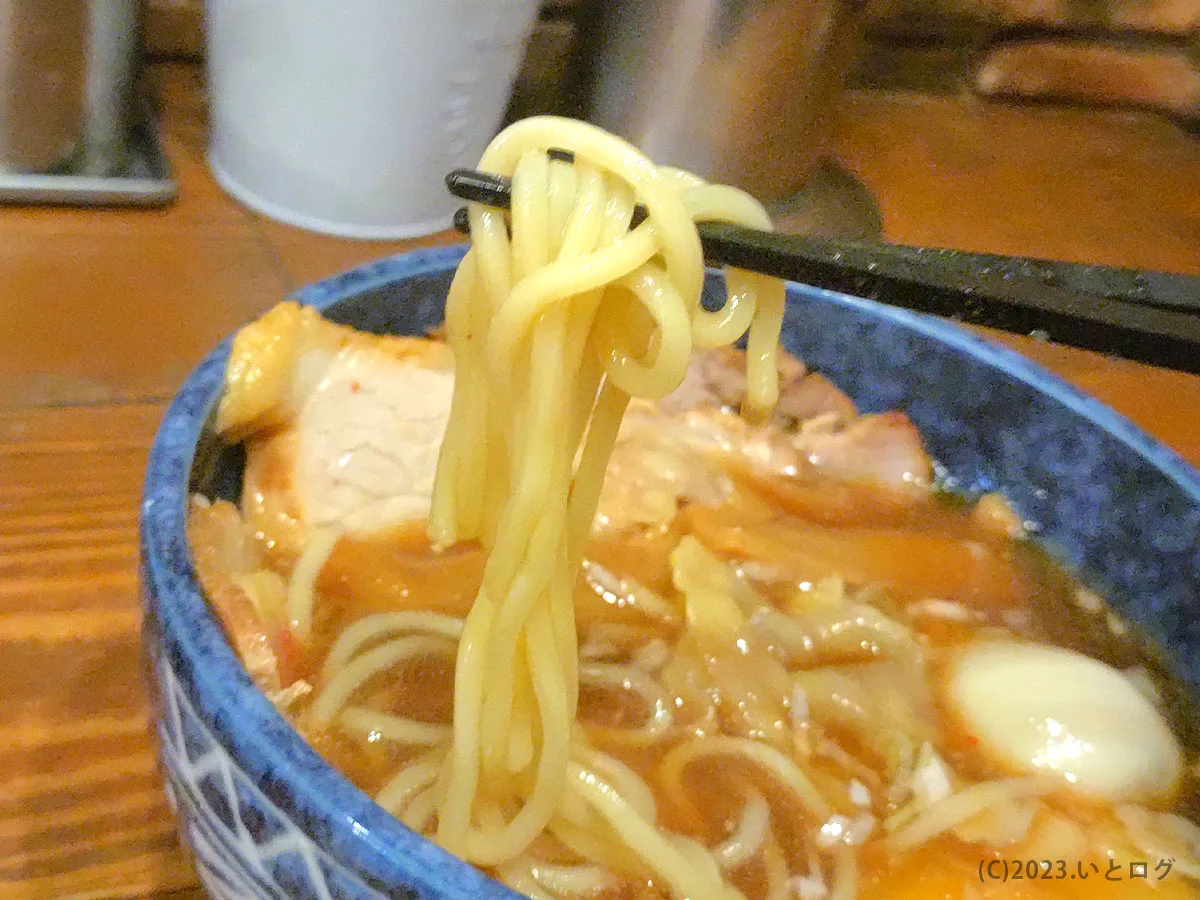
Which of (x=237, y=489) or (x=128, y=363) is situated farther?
(x=128, y=363)

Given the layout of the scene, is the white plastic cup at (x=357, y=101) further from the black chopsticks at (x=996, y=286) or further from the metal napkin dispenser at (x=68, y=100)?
the black chopsticks at (x=996, y=286)

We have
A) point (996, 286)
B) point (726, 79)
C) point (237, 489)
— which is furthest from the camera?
point (726, 79)

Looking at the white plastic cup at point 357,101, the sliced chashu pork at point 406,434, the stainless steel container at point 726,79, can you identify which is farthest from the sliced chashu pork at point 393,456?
Result: the stainless steel container at point 726,79

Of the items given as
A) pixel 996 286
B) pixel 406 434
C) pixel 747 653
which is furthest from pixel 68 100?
pixel 996 286

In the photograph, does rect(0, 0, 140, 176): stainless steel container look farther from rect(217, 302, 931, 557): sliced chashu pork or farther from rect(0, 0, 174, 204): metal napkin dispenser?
rect(217, 302, 931, 557): sliced chashu pork

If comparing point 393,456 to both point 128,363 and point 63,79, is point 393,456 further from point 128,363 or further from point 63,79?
point 63,79

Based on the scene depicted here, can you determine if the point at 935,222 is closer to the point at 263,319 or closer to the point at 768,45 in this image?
the point at 768,45
